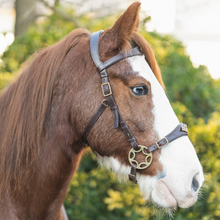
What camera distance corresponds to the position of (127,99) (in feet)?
4.99

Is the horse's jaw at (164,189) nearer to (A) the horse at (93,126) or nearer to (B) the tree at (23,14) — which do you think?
(A) the horse at (93,126)

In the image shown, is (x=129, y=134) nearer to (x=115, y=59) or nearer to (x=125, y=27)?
(x=115, y=59)

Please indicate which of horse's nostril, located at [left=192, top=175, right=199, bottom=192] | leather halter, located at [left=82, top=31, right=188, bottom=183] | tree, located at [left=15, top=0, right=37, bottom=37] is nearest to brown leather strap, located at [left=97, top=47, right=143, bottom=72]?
leather halter, located at [left=82, top=31, right=188, bottom=183]

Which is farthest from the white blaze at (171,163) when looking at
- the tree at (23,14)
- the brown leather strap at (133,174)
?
the tree at (23,14)

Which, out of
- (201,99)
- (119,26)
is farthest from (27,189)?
(201,99)

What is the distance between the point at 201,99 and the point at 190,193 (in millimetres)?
3054

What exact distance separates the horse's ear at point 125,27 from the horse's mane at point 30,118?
9 cm

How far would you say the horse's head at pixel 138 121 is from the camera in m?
1.44

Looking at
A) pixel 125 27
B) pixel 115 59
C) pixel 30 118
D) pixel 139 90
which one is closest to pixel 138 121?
pixel 139 90

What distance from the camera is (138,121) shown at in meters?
1.50

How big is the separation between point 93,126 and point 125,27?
64 cm

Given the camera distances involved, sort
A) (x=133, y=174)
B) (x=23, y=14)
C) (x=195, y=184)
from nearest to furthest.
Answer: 1. (x=195, y=184)
2. (x=133, y=174)
3. (x=23, y=14)

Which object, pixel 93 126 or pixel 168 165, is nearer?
pixel 168 165

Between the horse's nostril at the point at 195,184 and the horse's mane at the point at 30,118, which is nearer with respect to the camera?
the horse's nostril at the point at 195,184
